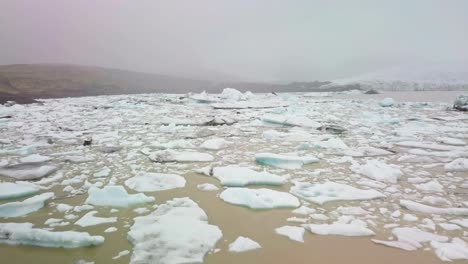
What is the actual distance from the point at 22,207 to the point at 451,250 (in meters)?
3.07

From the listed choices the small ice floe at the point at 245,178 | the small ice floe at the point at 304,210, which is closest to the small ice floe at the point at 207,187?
the small ice floe at the point at 245,178

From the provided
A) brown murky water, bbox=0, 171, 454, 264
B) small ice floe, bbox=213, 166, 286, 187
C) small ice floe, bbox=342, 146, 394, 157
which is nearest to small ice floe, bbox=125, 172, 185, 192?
small ice floe, bbox=213, 166, 286, 187

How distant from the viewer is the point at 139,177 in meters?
3.46

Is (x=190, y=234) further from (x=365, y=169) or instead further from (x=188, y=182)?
(x=365, y=169)

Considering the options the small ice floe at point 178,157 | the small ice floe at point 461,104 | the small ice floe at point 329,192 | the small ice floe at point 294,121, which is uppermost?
the small ice floe at point 461,104

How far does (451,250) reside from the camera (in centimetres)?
195

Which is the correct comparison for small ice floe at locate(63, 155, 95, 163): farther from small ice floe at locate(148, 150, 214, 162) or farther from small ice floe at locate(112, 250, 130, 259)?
small ice floe at locate(112, 250, 130, 259)

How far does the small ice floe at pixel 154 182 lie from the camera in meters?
3.17

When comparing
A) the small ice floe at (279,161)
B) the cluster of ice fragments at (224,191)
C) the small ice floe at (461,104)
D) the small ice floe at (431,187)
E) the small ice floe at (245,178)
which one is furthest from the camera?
the small ice floe at (461,104)

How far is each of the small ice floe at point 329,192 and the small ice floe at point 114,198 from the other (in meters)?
1.38

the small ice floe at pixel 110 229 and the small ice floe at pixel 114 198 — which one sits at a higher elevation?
the small ice floe at pixel 114 198

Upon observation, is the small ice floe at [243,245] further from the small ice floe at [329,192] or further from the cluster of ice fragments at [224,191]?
the small ice floe at [329,192]

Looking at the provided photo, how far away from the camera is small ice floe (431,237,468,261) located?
6.22 ft

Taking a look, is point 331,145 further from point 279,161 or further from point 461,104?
point 461,104
